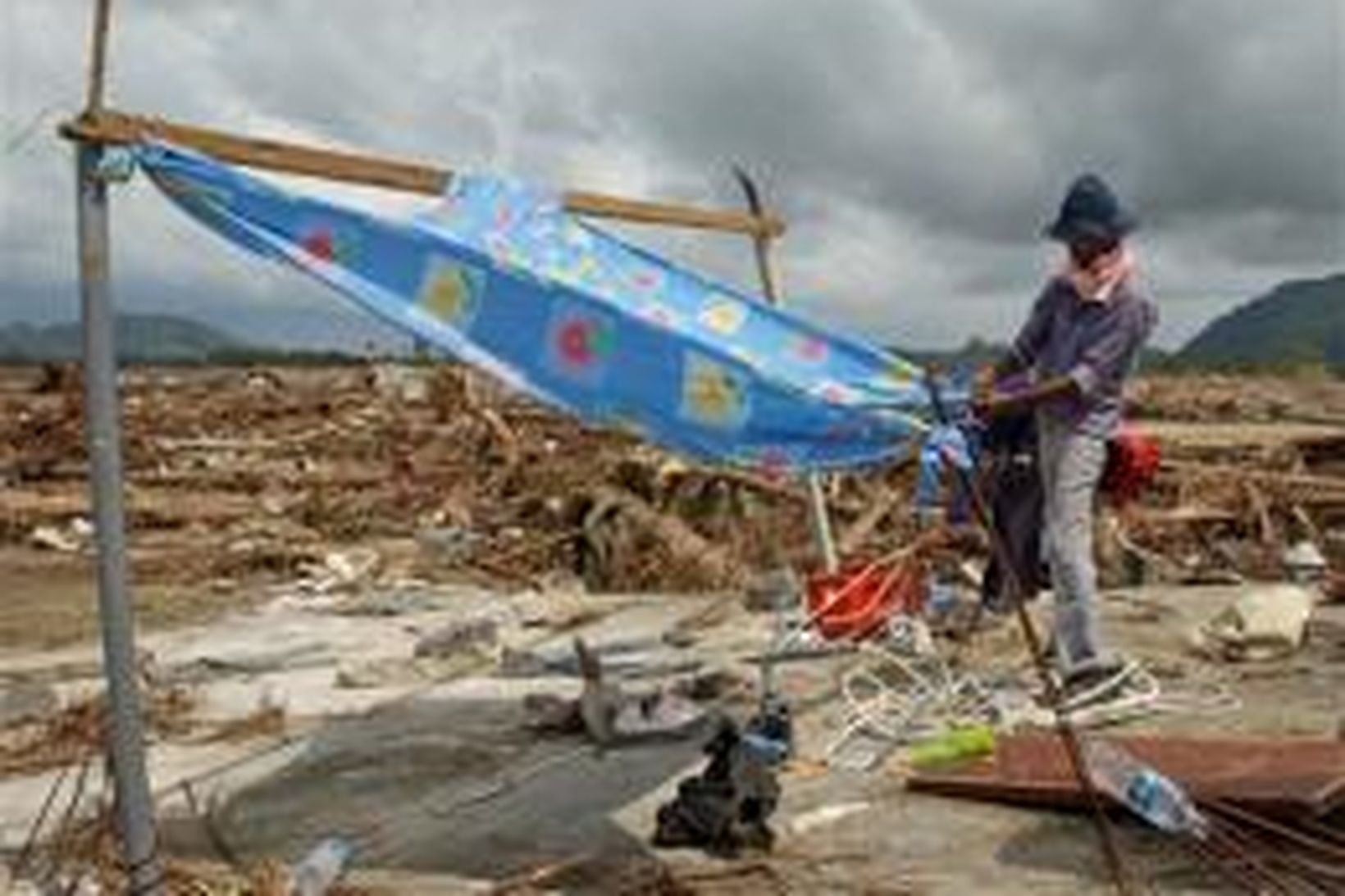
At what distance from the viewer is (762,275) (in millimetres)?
9711

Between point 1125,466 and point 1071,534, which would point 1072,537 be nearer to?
point 1071,534

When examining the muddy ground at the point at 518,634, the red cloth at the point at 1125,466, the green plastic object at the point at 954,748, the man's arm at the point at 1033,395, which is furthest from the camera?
the red cloth at the point at 1125,466

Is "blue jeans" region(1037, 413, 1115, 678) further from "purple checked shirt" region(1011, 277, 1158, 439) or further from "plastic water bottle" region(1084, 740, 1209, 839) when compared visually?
"plastic water bottle" region(1084, 740, 1209, 839)

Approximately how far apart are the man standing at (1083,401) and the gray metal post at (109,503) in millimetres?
3493

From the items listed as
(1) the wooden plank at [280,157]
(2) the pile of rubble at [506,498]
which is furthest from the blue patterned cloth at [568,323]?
(2) the pile of rubble at [506,498]

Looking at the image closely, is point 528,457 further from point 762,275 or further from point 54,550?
point 762,275

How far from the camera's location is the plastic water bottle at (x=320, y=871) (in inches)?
248

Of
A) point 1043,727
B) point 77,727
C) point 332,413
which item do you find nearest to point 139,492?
point 332,413

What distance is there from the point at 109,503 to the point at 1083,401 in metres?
3.87

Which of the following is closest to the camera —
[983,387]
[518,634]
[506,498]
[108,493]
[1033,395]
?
[108,493]

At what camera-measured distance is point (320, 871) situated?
6.41 meters

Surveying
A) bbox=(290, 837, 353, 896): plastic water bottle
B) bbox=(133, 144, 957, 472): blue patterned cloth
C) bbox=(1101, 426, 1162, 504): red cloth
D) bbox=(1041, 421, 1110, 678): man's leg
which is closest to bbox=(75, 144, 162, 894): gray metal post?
bbox=(133, 144, 957, 472): blue patterned cloth

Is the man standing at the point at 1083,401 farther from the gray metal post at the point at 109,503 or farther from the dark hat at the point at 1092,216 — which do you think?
the gray metal post at the point at 109,503

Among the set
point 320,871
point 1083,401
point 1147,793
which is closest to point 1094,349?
point 1083,401
